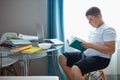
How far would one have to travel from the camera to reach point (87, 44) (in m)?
2.20

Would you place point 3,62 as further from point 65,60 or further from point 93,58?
point 93,58

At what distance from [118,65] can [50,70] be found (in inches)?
35.8

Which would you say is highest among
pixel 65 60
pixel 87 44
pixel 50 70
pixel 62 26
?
pixel 62 26

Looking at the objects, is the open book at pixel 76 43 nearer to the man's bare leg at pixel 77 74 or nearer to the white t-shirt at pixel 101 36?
the white t-shirt at pixel 101 36

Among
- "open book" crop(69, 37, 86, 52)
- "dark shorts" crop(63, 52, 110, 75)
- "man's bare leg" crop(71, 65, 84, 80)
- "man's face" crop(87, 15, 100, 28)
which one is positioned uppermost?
"man's face" crop(87, 15, 100, 28)

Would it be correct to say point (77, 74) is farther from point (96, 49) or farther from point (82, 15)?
point (82, 15)

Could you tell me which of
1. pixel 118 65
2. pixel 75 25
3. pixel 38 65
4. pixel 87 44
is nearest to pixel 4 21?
pixel 38 65

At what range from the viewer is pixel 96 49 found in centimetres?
218

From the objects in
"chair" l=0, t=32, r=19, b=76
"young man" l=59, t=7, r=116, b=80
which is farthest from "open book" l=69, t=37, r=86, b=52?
"chair" l=0, t=32, r=19, b=76

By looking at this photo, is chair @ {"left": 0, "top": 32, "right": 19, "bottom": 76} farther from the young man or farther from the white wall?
the young man

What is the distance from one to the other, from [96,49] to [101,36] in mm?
156

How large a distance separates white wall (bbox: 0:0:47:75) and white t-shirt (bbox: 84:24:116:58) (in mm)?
949

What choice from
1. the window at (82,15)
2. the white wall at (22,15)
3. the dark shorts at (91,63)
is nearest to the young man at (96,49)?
the dark shorts at (91,63)

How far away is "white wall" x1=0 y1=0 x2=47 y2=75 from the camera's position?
10.2 feet
